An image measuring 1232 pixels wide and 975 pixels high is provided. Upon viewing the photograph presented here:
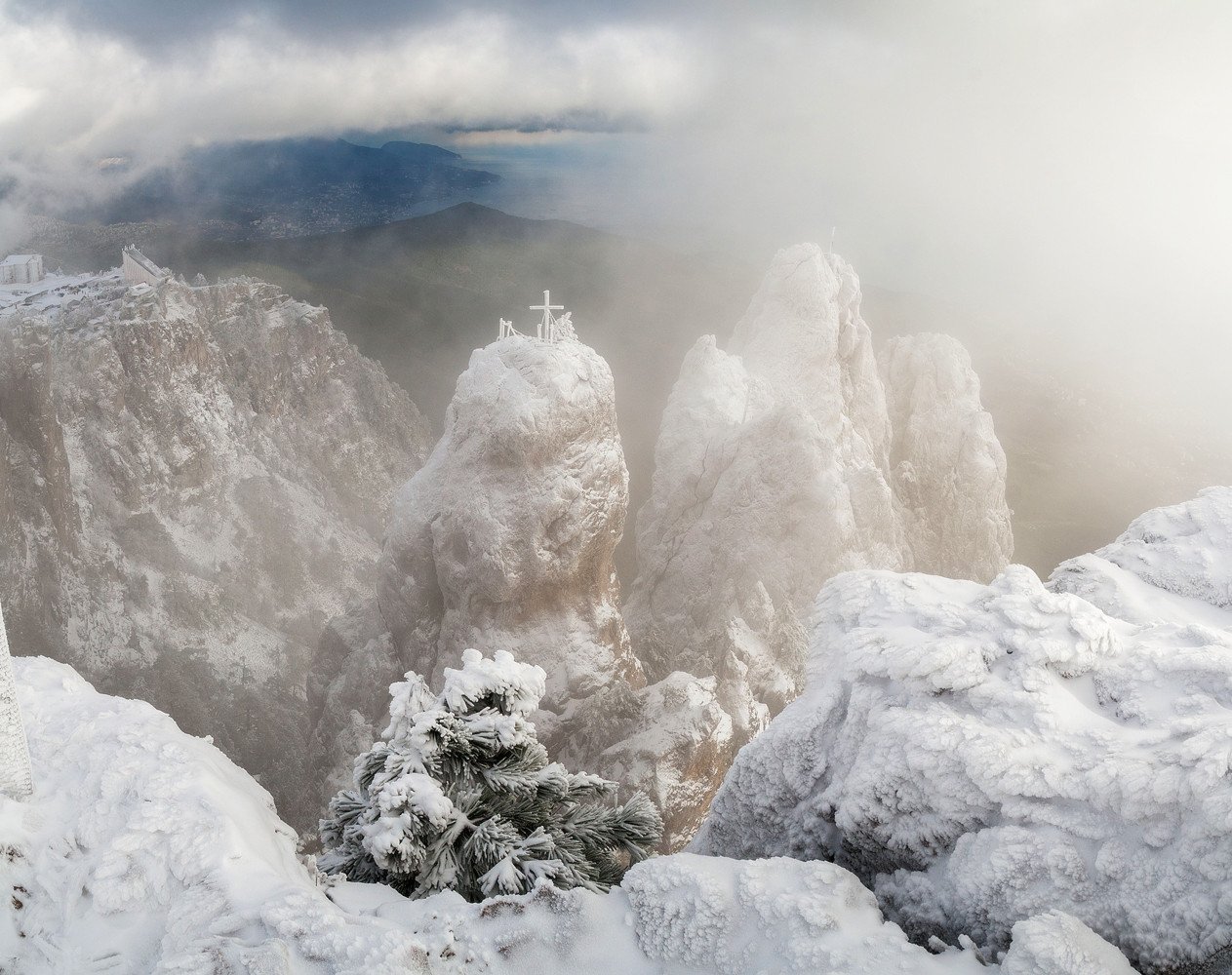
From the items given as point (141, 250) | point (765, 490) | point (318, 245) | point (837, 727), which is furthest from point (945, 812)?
point (318, 245)

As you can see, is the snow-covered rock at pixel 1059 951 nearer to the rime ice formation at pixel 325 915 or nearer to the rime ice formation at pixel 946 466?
the rime ice formation at pixel 325 915

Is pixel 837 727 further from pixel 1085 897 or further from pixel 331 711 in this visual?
pixel 331 711

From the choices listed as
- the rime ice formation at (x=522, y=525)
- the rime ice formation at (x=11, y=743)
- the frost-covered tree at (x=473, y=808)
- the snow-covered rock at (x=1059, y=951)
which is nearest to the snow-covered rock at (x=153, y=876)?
the rime ice formation at (x=11, y=743)

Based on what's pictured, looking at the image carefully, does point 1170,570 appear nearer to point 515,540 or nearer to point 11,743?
point 11,743

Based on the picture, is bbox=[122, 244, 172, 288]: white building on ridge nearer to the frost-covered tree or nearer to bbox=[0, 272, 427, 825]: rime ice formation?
bbox=[0, 272, 427, 825]: rime ice formation

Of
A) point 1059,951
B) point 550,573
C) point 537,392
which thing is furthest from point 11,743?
point 550,573

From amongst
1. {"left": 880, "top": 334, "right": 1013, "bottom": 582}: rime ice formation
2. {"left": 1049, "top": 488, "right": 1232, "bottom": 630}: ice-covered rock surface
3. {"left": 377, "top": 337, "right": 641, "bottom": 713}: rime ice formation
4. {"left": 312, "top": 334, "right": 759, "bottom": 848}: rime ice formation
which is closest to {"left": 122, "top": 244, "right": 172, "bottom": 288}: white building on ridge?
{"left": 377, "top": 337, "right": 641, "bottom": 713}: rime ice formation
